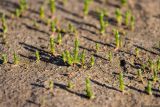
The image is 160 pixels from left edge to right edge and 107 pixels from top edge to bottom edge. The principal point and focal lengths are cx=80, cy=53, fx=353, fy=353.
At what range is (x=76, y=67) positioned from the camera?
5387mm

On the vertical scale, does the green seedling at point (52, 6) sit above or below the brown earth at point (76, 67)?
above

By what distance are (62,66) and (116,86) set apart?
36.5 inches

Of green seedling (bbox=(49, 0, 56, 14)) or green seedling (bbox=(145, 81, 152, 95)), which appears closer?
green seedling (bbox=(145, 81, 152, 95))

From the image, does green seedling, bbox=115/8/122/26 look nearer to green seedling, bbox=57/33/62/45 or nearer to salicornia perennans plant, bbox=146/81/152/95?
green seedling, bbox=57/33/62/45

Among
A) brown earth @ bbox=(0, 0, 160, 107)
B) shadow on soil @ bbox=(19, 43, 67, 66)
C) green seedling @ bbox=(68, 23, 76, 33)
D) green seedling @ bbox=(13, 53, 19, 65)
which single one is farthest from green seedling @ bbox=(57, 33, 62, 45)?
green seedling @ bbox=(13, 53, 19, 65)

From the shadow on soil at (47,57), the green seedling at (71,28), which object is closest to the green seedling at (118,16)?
the green seedling at (71,28)

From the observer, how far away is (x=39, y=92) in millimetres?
4836

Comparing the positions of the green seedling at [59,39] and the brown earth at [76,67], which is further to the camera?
the green seedling at [59,39]

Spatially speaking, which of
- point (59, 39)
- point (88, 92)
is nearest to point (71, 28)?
point (59, 39)

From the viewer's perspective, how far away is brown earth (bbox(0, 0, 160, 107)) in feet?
15.6

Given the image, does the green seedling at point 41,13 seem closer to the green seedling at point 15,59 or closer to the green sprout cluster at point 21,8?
the green sprout cluster at point 21,8

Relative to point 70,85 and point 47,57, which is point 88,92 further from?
point 47,57

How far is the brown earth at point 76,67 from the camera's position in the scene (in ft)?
15.6

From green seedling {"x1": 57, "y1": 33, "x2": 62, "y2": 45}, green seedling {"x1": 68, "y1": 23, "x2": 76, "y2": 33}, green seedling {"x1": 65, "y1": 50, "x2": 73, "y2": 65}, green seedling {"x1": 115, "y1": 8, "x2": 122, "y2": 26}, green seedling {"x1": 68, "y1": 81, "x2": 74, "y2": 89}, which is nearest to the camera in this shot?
green seedling {"x1": 68, "y1": 81, "x2": 74, "y2": 89}
